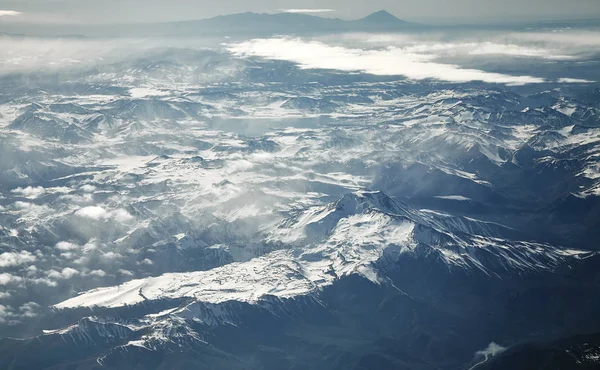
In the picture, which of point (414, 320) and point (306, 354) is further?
point (414, 320)

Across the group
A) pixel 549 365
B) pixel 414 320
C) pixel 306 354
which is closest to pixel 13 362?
pixel 306 354

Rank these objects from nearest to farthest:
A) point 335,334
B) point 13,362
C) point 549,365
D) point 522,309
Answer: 1. point 549,365
2. point 13,362
3. point 335,334
4. point 522,309

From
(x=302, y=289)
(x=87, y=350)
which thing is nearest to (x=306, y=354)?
(x=302, y=289)

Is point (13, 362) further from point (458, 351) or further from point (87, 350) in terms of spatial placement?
point (458, 351)

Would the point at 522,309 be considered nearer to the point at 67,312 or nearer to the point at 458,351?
the point at 458,351

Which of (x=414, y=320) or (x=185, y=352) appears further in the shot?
(x=414, y=320)

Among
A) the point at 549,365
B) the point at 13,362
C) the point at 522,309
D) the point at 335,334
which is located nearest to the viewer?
the point at 549,365

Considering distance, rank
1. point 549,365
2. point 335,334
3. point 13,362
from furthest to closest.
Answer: point 335,334 → point 13,362 → point 549,365
